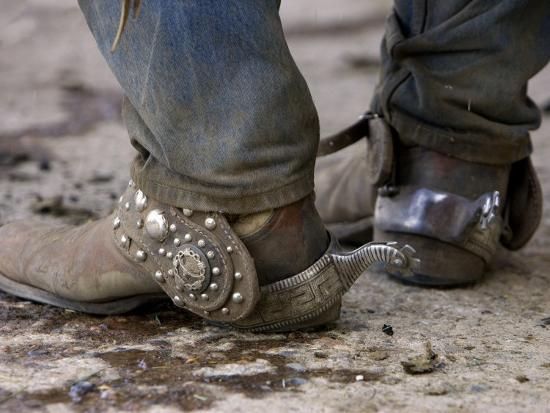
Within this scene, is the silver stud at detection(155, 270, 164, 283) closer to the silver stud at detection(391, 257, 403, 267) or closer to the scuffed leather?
the silver stud at detection(391, 257, 403, 267)

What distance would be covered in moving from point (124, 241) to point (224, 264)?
0.62ft

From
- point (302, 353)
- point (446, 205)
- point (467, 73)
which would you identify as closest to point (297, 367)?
point (302, 353)

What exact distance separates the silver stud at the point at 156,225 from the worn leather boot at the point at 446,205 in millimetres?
533

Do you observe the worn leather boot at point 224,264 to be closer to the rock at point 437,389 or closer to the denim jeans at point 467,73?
the rock at point 437,389

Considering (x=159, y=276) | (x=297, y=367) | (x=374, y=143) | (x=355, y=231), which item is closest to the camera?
(x=297, y=367)

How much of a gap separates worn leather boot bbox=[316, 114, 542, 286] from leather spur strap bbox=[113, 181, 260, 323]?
1.48 feet

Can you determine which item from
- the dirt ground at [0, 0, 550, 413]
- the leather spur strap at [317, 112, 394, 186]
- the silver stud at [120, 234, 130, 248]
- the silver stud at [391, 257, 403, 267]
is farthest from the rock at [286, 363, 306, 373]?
the leather spur strap at [317, 112, 394, 186]

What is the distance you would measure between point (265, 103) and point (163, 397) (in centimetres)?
42

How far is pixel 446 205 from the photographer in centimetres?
179

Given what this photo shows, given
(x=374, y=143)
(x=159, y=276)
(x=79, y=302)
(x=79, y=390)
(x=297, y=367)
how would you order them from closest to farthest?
(x=79, y=390) → (x=297, y=367) → (x=159, y=276) → (x=79, y=302) → (x=374, y=143)

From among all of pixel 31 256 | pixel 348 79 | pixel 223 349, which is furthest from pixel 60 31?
pixel 223 349

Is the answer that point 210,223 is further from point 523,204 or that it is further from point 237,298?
point 523,204

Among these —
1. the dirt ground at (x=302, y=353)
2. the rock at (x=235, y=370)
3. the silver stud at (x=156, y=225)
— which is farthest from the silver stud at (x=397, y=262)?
the silver stud at (x=156, y=225)

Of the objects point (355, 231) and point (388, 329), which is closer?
point (388, 329)
